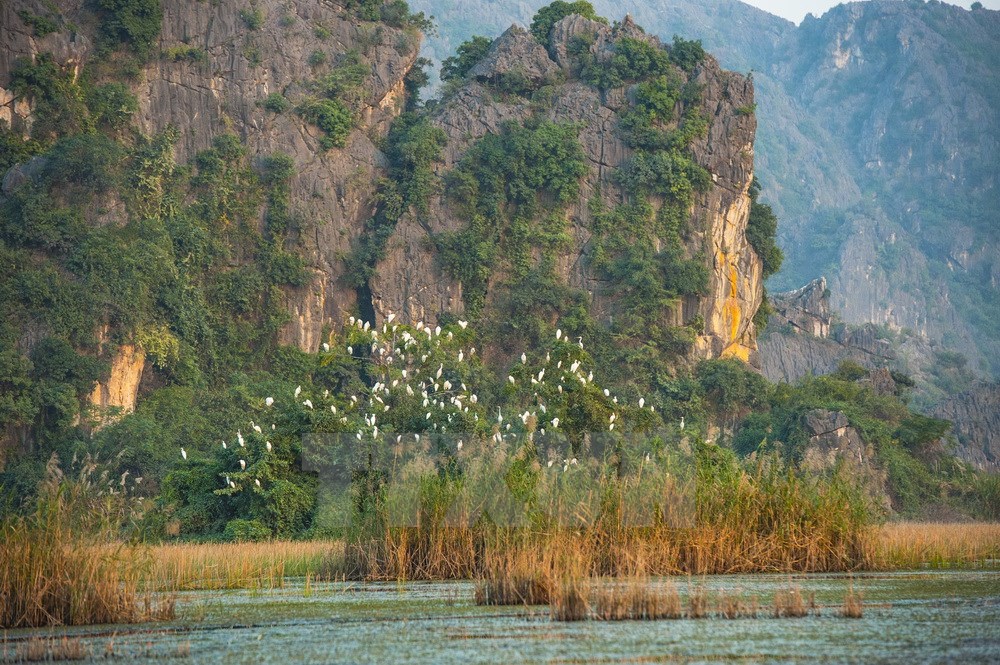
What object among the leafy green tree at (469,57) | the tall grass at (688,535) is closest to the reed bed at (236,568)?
the tall grass at (688,535)

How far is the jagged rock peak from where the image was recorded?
5955 centimetres

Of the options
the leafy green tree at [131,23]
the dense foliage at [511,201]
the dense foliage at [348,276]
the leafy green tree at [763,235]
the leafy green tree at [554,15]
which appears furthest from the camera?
the leafy green tree at [554,15]

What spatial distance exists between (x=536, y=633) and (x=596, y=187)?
45.3 m

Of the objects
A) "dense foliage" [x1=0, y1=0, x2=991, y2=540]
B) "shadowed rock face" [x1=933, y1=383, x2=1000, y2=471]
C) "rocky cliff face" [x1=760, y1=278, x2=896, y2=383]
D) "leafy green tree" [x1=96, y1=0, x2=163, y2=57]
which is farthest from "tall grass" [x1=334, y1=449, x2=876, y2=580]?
"rocky cliff face" [x1=760, y1=278, x2=896, y2=383]

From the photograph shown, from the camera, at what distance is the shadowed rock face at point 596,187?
55.2 m

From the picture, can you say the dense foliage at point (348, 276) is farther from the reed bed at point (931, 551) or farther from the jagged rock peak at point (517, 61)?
the reed bed at point (931, 551)

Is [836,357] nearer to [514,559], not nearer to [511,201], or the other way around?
[511,201]

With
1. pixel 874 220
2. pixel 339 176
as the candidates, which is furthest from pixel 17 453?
pixel 874 220

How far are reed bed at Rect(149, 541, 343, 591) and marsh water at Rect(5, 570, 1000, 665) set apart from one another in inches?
89.7

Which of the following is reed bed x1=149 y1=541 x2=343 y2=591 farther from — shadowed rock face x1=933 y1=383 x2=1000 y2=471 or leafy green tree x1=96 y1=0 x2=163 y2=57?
shadowed rock face x1=933 y1=383 x2=1000 y2=471

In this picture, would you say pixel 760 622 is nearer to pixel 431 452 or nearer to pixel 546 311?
pixel 431 452

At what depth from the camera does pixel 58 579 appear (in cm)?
1400

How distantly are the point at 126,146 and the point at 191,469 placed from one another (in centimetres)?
2228

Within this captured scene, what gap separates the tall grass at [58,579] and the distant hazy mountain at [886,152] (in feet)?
423
